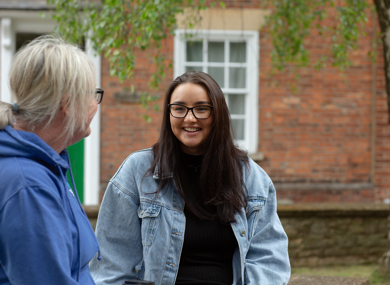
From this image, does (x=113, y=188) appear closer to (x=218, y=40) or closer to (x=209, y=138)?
(x=209, y=138)

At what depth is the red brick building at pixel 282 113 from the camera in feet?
23.4

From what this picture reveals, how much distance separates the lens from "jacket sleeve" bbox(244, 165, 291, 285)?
2.08 metres

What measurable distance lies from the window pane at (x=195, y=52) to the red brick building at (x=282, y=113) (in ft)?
0.06

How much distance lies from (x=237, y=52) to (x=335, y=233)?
3.47 m

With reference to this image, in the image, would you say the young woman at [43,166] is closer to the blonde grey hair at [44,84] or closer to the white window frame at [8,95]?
the blonde grey hair at [44,84]

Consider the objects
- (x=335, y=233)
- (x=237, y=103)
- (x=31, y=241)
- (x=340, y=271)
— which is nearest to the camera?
(x=31, y=241)

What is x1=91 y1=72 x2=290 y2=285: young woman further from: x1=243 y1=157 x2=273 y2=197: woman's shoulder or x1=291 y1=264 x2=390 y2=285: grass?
x1=291 y1=264 x2=390 y2=285: grass

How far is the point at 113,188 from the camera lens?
2.09m

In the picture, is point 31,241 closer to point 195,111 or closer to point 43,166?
point 43,166

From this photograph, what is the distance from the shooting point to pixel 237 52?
7.47 metres

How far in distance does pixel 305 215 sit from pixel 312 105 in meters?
2.63

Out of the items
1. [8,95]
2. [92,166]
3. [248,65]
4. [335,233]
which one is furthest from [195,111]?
[8,95]

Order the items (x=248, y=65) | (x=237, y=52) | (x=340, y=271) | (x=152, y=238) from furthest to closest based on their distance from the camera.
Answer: (x=237, y=52)
(x=248, y=65)
(x=340, y=271)
(x=152, y=238)

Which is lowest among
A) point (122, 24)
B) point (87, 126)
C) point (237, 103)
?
point (87, 126)
